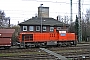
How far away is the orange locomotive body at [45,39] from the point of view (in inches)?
1156

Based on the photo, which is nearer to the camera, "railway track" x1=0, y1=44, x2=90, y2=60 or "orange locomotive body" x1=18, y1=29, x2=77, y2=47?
"railway track" x1=0, y1=44, x2=90, y2=60

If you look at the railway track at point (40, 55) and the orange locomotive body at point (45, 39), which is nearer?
the railway track at point (40, 55)

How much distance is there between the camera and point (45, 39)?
99.8 ft

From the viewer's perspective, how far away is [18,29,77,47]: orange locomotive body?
96.4ft

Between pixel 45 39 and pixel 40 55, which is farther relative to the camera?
pixel 45 39

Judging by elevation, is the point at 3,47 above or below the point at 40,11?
below

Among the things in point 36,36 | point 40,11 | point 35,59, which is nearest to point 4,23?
point 40,11

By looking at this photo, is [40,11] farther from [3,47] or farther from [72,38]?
[3,47]

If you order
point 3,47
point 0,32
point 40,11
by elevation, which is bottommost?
point 3,47

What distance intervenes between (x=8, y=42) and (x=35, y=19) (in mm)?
27771

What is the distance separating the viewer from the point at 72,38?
106 feet

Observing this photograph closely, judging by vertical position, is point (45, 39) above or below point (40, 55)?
above

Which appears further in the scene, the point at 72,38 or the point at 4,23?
the point at 4,23

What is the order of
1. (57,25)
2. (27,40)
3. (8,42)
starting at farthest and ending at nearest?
(57,25)
(27,40)
(8,42)
